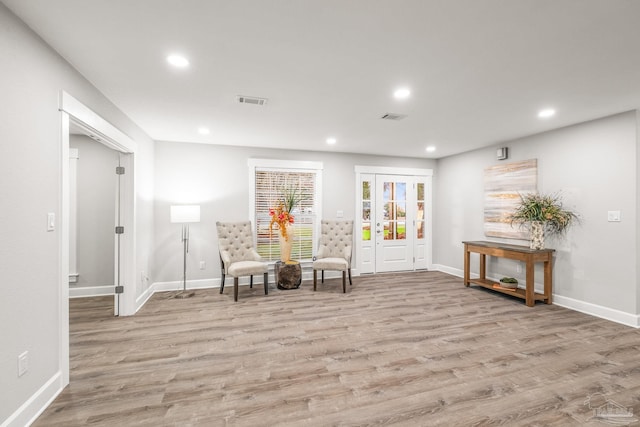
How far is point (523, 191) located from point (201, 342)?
493cm

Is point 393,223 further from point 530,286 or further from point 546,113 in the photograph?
point 546,113

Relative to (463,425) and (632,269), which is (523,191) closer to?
(632,269)

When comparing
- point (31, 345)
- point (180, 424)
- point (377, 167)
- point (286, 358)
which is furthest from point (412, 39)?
point (377, 167)

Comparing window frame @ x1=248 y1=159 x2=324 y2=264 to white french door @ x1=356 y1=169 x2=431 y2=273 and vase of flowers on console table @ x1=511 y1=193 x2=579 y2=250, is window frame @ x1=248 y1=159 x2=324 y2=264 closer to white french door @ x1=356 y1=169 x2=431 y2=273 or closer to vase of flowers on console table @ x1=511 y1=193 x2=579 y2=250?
white french door @ x1=356 y1=169 x2=431 y2=273

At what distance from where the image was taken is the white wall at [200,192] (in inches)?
189

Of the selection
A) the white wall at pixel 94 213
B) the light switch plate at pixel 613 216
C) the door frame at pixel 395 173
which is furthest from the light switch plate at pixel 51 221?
the light switch plate at pixel 613 216

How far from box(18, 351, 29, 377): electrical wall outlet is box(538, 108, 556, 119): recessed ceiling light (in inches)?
197

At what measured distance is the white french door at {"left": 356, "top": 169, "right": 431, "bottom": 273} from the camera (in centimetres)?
595

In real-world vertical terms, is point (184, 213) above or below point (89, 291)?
above

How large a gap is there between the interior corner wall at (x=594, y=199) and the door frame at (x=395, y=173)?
1.68 meters

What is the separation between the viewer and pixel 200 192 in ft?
16.3

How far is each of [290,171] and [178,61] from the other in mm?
3262

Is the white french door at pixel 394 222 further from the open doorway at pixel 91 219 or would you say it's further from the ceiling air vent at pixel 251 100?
the open doorway at pixel 91 219

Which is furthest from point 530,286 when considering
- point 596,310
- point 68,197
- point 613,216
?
point 68,197
